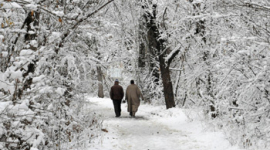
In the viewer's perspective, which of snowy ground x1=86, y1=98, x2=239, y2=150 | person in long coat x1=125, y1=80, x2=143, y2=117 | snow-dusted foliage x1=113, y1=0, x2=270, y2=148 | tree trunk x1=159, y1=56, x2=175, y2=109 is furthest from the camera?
person in long coat x1=125, y1=80, x2=143, y2=117

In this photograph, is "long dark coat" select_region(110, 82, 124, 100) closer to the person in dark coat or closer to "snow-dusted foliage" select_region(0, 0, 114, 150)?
the person in dark coat

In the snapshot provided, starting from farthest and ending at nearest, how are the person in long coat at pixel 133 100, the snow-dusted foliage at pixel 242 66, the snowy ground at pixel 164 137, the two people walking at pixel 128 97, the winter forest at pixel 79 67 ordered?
the two people walking at pixel 128 97, the person in long coat at pixel 133 100, the snowy ground at pixel 164 137, the snow-dusted foliage at pixel 242 66, the winter forest at pixel 79 67

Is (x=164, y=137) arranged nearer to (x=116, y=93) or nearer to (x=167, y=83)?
(x=167, y=83)

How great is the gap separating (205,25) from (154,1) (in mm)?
4811

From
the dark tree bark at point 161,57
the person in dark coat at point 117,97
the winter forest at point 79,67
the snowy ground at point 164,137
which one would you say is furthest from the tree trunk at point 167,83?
the winter forest at point 79,67

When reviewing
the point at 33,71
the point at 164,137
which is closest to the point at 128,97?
the point at 164,137

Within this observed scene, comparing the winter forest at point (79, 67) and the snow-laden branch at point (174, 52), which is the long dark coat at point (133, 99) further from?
the winter forest at point (79, 67)

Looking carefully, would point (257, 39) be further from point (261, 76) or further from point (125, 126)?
point (125, 126)

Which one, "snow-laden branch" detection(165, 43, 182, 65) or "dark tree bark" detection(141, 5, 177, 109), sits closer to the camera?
"snow-laden branch" detection(165, 43, 182, 65)

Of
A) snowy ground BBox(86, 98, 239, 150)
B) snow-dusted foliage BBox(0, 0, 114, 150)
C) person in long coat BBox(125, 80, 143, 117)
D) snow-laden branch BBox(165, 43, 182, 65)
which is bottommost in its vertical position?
snowy ground BBox(86, 98, 239, 150)

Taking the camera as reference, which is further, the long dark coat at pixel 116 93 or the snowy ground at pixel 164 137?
the long dark coat at pixel 116 93

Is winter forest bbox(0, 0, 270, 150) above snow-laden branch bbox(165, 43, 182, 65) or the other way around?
the other way around

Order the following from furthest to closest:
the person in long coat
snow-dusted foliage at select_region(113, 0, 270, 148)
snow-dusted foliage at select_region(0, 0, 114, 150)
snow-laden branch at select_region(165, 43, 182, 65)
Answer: the person in long coat < snow-laden branch at select_region(165, 43, 182, 65) < snow-dusted foliage at select_region(113, 0, 270, 148) < snow-dusted foliage at select_region(0, 0, 114, 150)

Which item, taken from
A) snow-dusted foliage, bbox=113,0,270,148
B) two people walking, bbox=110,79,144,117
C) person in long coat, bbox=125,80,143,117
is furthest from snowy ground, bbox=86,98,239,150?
two people walking, bbox=110,79,144,117
